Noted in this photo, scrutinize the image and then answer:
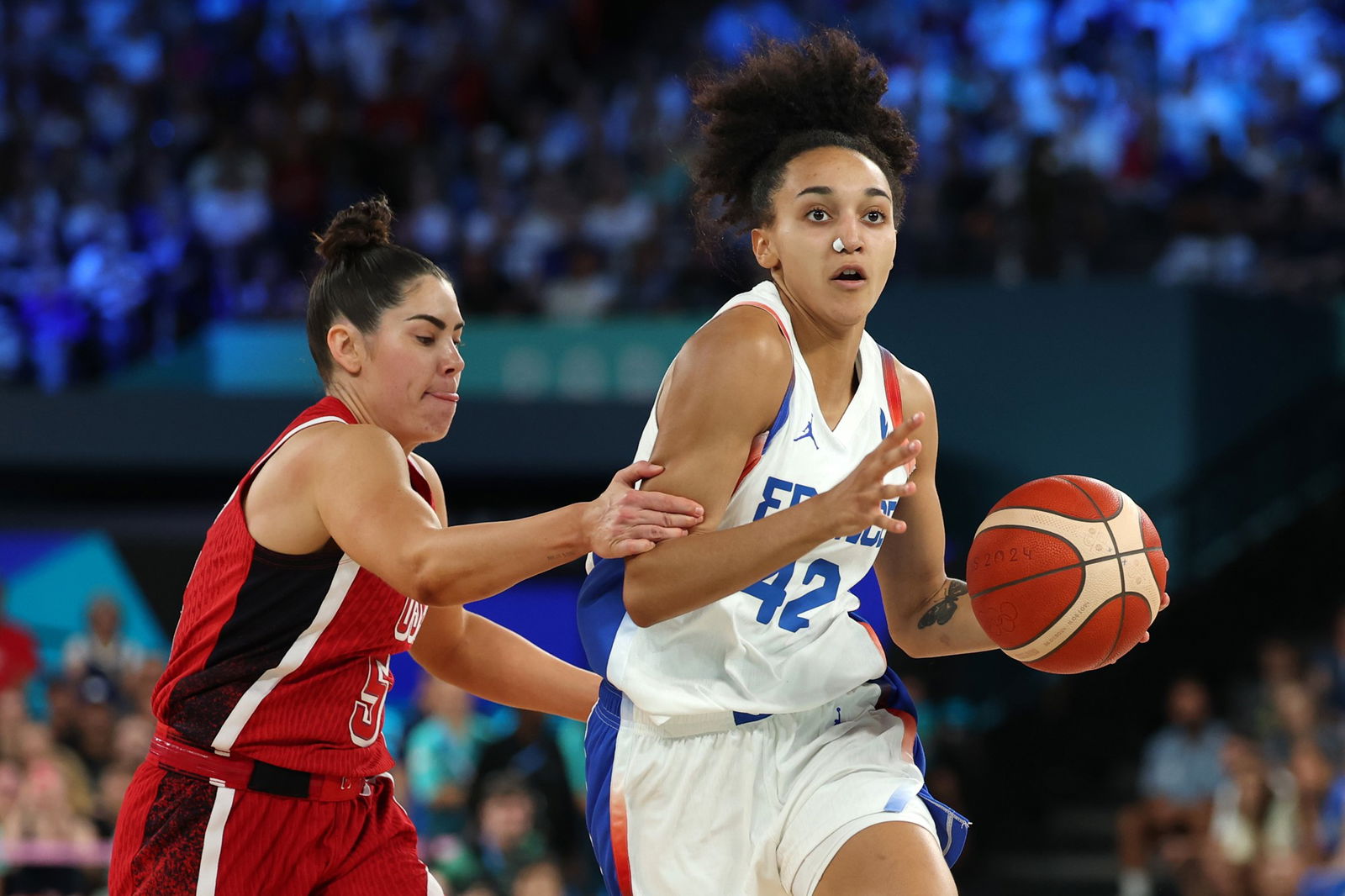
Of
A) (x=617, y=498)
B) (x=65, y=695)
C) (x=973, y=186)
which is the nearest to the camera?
(x=617, y=498)

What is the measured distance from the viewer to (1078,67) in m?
12.5

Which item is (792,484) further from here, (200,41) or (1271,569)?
(200,41)

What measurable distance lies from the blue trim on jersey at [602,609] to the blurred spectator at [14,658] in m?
7.04

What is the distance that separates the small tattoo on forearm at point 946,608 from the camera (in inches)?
152

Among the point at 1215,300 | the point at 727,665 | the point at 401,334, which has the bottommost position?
the point at 727,665

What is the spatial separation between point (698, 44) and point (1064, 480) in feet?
37.2

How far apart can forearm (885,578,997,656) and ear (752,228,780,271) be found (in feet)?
Result: 2.83

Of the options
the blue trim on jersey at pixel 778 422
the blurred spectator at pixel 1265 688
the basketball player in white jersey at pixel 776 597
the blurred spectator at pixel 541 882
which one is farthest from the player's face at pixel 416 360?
the blurred spectator at pixel 1265 688

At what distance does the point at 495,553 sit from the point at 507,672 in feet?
3.11

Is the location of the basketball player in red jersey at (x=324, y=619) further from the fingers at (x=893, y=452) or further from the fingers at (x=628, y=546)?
the fingers at (x=893, y=452)

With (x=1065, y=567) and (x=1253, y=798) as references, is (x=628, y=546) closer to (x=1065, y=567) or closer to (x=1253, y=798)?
(x=1065, y=567)

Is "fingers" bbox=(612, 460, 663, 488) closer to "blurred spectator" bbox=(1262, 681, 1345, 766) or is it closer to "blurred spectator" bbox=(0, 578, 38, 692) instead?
"blurred spectator" bbox=(1262, 681, 1345, 766)

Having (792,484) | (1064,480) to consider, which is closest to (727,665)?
(792,484)

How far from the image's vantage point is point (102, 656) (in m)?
9.64
